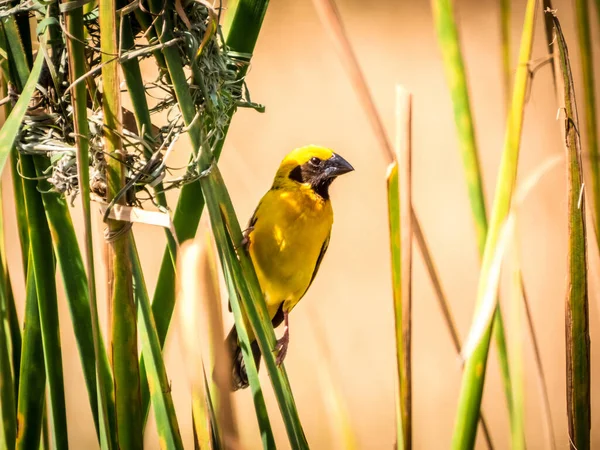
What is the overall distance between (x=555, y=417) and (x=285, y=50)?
183cm

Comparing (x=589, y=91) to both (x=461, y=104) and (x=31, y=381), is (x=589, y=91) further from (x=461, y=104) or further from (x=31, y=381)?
(x=31, y=381)

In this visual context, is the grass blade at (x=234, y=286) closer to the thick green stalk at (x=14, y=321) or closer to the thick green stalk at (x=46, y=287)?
the thick green stalk at (x=46, y=287)

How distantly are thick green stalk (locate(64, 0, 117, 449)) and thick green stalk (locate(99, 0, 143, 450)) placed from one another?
2 cm

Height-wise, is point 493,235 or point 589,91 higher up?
point 589,91

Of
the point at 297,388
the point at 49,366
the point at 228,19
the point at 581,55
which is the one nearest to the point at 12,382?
the point at 49,366

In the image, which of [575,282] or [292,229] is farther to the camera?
[292,229]

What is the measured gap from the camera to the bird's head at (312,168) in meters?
1.25

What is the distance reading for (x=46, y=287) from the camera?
0.69 meters

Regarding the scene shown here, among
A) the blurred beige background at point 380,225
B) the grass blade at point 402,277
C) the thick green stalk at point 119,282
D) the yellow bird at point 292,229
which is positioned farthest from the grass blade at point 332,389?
the blurred beige background at point 380,225

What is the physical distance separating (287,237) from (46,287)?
555 mm

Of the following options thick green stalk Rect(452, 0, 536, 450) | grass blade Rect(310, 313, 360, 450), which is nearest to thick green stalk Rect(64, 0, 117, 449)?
Result: grass blade Rect(310, 313, 360, 450)

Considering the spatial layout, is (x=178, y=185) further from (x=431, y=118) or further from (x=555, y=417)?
(x=555, y=417)

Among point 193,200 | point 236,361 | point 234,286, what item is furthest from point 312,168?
point 234,286

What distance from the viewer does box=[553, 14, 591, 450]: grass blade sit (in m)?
0.69
